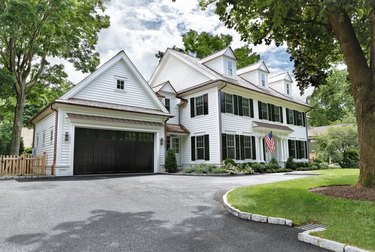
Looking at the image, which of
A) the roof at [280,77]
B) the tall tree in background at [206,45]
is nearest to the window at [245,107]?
the roof at [280,77]

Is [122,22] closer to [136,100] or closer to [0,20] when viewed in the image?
[136,100]

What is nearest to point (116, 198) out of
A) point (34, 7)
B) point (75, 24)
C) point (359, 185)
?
point (359, 185)

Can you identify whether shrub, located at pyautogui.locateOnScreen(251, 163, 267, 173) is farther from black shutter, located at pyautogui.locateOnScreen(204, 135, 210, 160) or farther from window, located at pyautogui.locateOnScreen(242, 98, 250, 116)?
window, located at pyautogui.locateOnScreen(242, 98, 250, 116)

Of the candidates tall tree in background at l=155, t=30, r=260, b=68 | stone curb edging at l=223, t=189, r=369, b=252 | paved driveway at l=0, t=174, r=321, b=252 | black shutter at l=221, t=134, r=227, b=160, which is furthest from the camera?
tall tree in background at l=155, t=30, r=260, b=68

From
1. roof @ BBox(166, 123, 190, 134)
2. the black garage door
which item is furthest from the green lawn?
roof @ BBox(166, 123, 190, 134)

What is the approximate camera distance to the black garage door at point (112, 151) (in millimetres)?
14781

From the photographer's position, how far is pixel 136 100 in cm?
1761

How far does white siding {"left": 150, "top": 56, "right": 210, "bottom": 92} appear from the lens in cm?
2088

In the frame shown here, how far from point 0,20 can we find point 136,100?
8.83 meters

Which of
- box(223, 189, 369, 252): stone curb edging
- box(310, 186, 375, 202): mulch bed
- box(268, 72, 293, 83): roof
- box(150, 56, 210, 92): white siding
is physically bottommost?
box(223, 189, 369, 252): stone curb edging

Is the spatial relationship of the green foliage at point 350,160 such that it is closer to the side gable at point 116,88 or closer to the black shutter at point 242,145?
the black shutter at point 242,145

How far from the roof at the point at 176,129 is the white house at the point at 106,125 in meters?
1.23

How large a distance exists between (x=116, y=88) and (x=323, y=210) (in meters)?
13.9

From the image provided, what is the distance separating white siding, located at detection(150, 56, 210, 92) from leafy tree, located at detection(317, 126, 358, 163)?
16.4 metres
